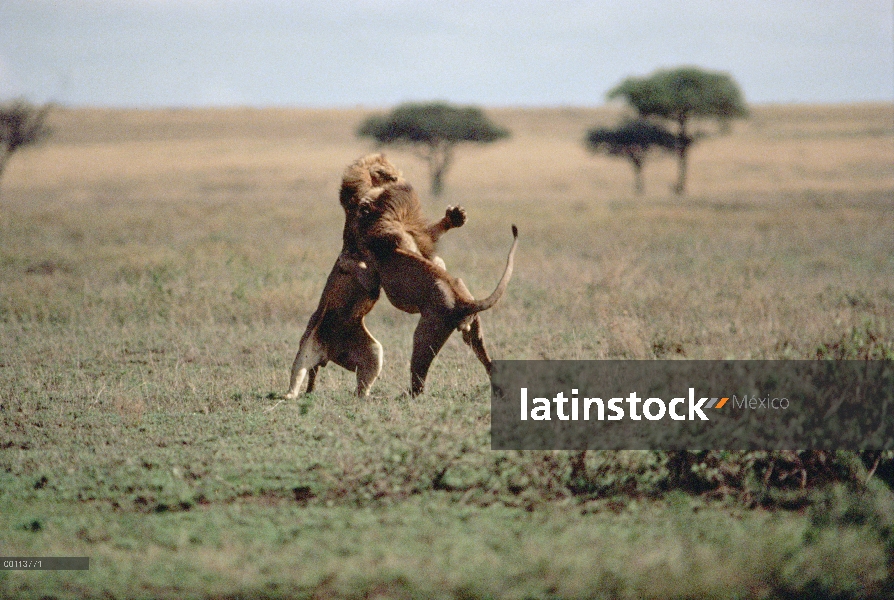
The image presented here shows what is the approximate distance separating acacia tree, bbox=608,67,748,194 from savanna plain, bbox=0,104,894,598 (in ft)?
91.9

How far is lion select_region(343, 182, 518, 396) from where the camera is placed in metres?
6.92

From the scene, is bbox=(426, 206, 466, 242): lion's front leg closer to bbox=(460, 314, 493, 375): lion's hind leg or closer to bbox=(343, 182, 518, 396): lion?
bbox=(343, 182, 518, 396): lion

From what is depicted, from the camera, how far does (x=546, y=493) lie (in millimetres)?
5660

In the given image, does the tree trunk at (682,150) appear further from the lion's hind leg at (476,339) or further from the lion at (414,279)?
the lion's hind leg at (476,339)

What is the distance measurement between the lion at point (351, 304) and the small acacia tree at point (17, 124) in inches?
1383

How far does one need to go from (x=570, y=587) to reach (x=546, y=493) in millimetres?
1336

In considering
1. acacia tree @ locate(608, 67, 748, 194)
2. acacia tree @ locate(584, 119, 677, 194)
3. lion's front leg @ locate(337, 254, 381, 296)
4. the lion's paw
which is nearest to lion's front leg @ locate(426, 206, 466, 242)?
the lion's paw

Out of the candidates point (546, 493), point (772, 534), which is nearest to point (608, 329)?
point (546, 493)

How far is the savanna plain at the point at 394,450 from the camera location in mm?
4520

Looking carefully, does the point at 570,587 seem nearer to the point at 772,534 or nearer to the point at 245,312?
the point at 772,534

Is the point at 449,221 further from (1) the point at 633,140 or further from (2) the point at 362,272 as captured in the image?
(1) the point at 633,140

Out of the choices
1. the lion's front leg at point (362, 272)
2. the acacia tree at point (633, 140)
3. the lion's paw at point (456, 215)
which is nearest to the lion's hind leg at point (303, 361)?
the lion's front leg at point (362, 272)

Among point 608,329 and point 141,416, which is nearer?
point 141,416

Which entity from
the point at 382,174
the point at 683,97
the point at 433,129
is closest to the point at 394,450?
the point at 382,174
